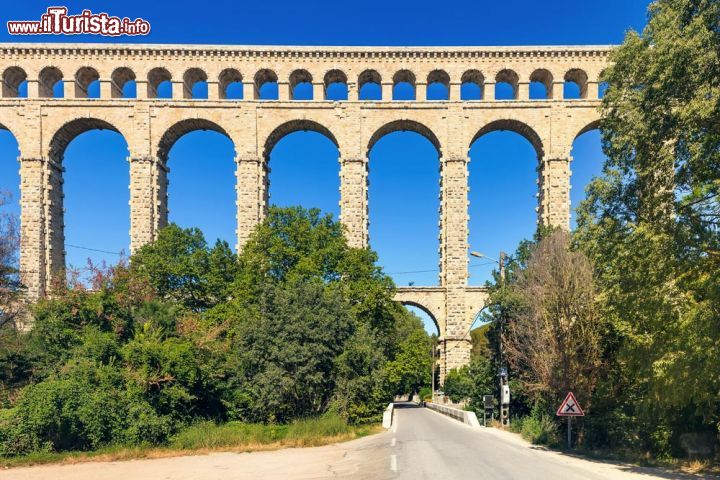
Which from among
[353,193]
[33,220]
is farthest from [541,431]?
[33,220]

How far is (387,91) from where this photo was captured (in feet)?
128

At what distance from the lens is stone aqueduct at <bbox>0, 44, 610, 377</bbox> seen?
122ft

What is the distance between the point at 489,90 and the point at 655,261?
29.0 meters

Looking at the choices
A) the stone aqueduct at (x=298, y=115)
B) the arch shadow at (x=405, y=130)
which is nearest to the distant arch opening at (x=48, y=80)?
the stone aqueduct at (x=298, y=115)

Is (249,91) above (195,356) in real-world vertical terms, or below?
above

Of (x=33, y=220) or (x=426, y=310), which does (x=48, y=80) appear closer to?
(x=33, y=220)

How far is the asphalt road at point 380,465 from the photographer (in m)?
11.6

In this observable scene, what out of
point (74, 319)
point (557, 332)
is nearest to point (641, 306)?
point (557, 332)

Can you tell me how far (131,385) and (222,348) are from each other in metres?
4.47

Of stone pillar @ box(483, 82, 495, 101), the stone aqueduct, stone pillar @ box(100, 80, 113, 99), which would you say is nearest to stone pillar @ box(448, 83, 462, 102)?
the stone aqueduct

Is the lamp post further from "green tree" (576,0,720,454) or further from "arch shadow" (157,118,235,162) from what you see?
"arch shadow" (157,118,235,162)

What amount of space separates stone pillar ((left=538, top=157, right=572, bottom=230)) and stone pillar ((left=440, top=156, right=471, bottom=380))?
6345 mm

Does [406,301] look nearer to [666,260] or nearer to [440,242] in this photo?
[440,242]

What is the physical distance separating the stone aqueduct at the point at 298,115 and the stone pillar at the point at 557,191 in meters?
0.08
